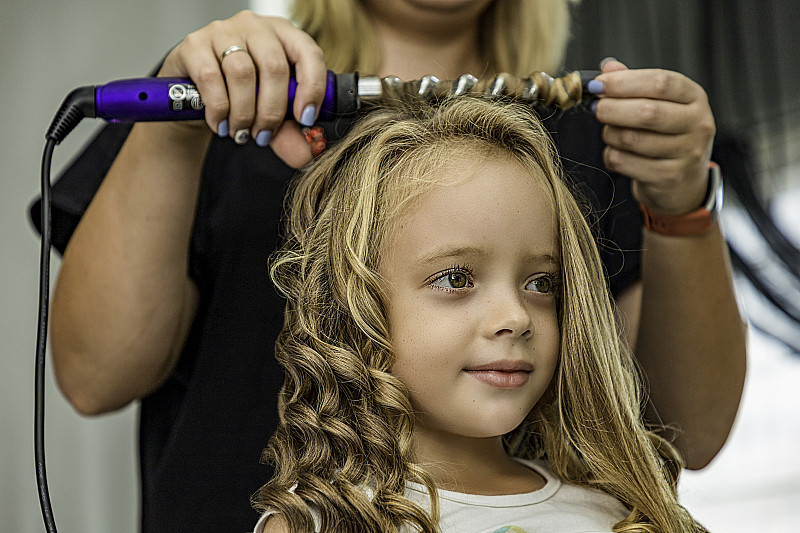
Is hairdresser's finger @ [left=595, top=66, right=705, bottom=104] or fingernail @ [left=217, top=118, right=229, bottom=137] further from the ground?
hairdresser's finger @ [left=595, top=66, right=705, bottom=104]

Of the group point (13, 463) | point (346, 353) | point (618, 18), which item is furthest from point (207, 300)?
point (618, 18)

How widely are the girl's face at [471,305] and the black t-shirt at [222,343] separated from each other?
16 cm

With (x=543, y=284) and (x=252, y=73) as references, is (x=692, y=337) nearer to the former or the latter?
(x=543, y=284)

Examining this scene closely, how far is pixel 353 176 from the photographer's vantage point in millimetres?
723

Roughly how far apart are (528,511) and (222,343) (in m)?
0.32

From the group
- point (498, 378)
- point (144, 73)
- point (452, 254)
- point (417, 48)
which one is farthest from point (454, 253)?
point (144, 73)

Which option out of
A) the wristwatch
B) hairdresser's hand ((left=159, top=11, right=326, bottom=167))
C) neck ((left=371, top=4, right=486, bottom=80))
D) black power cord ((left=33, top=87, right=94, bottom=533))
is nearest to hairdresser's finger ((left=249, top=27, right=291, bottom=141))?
hairdresser's hand ((left=159, top=11, right=326, bottom=167))

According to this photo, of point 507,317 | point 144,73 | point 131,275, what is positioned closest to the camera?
point 507,317

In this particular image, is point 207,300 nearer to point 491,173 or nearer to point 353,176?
point 353,176

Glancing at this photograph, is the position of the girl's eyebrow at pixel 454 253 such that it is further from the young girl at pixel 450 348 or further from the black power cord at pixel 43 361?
the black power cord at pixel 43 361

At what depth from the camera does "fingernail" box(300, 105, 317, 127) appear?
66 centimetres

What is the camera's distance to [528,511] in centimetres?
69

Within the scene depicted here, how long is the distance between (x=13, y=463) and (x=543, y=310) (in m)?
1.19

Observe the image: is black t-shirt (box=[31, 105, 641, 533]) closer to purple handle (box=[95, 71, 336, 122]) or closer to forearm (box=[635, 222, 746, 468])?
forearm (box=[635, 222, 746, 468])
